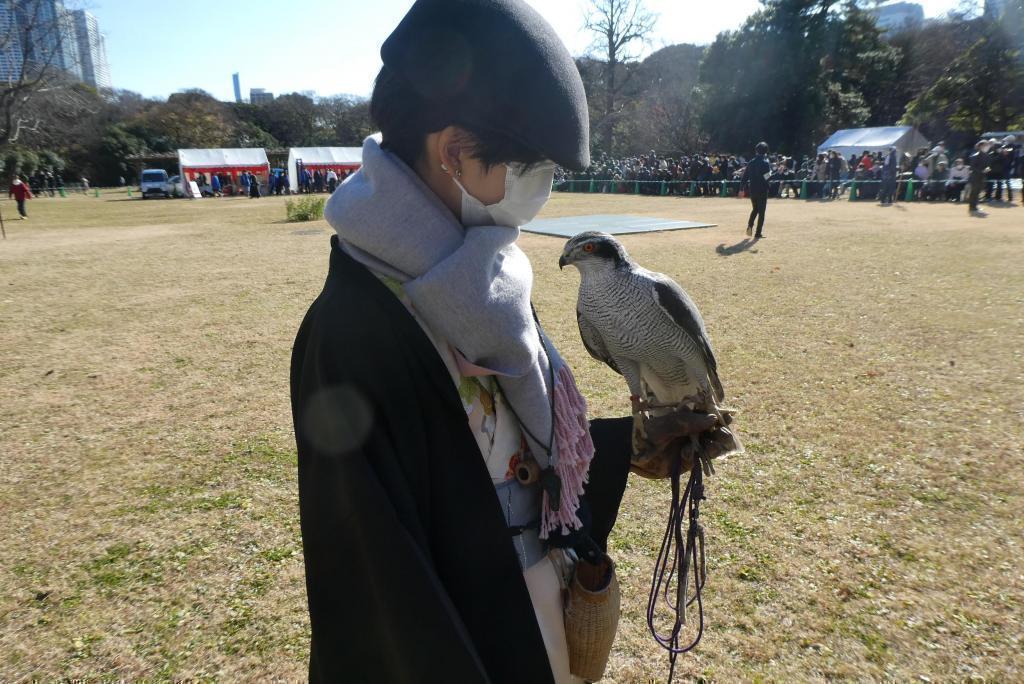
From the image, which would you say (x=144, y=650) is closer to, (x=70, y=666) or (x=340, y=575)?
(x=70, y=666)

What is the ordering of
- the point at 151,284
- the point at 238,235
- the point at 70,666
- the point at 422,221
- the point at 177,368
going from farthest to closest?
the point at 238,235 < the point at 151,284 < the point at 177,368 < the point at 70,666 < the point at 422,221

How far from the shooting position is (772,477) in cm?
446

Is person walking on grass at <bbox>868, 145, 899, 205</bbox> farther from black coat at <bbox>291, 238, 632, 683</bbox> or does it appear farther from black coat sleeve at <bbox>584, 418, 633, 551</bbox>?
black coat at <bbox>291, 238, 632, 683</bbox>

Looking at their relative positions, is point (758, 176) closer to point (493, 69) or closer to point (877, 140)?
point (493, 69)

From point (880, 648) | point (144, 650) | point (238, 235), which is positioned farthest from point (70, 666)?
point (238, 235)

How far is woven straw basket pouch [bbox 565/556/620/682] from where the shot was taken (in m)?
1.60

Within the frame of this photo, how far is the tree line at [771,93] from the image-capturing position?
35.0m

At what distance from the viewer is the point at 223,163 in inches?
1623

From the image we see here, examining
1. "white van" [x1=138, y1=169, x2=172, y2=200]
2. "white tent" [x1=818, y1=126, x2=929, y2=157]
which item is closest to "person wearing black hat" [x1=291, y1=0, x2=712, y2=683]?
"white tent" [x1=818, y1=126, x2=929, y2=157]

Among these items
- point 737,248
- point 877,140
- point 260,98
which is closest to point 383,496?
point 737,248

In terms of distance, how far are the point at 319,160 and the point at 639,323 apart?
4252 cm

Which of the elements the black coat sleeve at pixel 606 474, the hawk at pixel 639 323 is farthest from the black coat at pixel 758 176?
the black coat sleeve at pixel 606 474

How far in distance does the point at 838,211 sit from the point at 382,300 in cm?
2405

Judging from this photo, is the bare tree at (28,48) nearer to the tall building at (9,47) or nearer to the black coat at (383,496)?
the tall building at (9,47)
